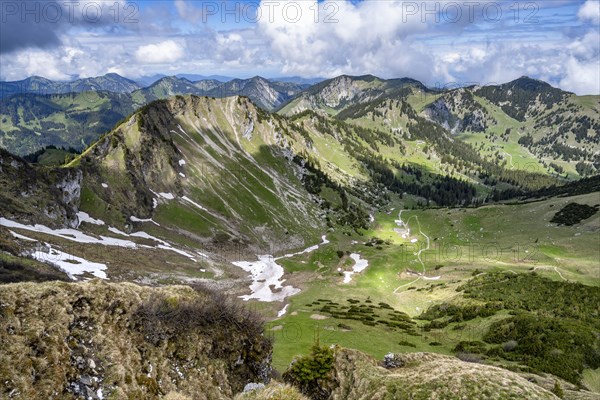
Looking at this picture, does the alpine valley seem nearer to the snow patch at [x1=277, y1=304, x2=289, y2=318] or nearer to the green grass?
the snow patch at [x1=277, y1=304, x2=289, y2=318]

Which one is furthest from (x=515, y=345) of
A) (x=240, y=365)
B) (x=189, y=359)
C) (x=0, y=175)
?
(x=0, y=175)

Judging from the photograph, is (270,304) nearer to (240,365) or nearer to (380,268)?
(380,268)

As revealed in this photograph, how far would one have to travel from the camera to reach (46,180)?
347 ft

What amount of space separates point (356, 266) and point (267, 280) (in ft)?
121

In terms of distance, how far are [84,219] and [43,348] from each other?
107540 millimetres

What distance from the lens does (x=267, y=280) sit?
117625mm

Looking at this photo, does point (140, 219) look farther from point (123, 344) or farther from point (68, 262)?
point (123, 344)

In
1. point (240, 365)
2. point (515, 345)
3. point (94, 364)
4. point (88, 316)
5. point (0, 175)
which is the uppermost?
point (0, 175)

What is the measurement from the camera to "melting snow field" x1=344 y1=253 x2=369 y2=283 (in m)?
126

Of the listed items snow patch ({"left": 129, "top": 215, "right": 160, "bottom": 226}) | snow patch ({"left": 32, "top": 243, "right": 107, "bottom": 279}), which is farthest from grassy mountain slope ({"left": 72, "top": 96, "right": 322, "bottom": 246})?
snow patch ({"left": 32, "top": 243, "right": 107, "bottom": 279})

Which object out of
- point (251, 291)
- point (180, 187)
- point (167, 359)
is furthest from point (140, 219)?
point (167, 359)

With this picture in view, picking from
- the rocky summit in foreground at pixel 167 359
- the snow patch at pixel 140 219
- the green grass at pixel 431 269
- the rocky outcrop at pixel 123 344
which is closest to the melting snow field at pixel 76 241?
the snow patch at pixel 140 219

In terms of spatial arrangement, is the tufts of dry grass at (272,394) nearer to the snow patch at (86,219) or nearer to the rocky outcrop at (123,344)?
the rocky outcrop at (123,344)

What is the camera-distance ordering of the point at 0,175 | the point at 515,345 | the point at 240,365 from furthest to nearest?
the point at 0,175 < the point at 515,345 < the point at 240,365
